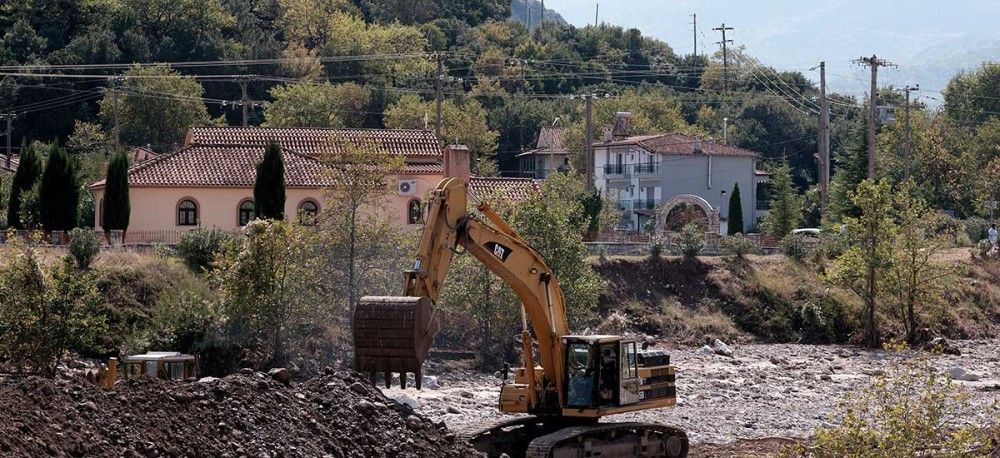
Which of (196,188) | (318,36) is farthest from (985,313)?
(318,36)

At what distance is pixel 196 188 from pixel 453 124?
162ft

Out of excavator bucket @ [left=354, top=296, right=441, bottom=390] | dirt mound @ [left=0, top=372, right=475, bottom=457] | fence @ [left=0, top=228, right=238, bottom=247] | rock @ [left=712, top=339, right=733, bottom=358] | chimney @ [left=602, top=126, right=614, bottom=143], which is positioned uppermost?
chimney @ [left=602, top=126, right=614, bottom=143]

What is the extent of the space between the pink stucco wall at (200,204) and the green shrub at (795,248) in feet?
57.7

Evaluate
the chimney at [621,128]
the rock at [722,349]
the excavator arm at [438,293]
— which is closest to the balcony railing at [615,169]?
the chimney at [621,128]

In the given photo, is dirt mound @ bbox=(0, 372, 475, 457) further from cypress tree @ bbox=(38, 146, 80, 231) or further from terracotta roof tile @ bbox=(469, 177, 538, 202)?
terracotta roof tile @ bbox=(469, 177, 538, 202)

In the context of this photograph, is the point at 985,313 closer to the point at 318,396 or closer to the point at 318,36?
the point at 318,396

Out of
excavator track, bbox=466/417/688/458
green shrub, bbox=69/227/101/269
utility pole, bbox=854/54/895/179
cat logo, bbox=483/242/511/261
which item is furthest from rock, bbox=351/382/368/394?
utility pole, bbox=854/54/895/179

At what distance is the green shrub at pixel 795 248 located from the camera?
229ft

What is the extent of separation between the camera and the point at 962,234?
81.7 meters

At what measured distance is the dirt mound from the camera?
21.4 meters

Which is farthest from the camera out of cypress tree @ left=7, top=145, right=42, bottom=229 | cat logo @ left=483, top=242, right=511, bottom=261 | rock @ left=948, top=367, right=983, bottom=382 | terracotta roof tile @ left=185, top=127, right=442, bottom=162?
terracotta roof tile @ left=185, top=127, right=442, bottom=162

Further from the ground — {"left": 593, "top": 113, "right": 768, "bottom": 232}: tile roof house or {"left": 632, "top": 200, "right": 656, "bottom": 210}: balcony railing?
{"left": 593, "top": 113, "right": 768, "bottom": 232}: tile roof house

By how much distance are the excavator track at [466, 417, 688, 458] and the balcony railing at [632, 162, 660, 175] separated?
6977 centimetres

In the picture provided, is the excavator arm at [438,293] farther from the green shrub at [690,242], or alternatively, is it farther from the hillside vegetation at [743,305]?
the green shrub at [690,242]
